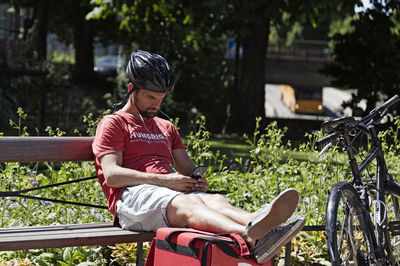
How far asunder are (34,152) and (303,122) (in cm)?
1442

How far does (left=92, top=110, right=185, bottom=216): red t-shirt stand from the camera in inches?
173

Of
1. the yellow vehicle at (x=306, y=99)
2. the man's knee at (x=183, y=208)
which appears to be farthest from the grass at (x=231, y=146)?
the yellow vehicle at (x=306, y=99)

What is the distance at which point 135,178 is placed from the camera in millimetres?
4254

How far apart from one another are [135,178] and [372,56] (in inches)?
559

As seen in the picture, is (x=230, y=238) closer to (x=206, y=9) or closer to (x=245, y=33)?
(x=245, y=33)

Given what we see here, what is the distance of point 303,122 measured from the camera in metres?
18.4

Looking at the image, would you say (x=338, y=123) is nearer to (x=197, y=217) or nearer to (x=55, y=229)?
(x=197, y=217)

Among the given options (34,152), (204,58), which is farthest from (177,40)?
(34,152)

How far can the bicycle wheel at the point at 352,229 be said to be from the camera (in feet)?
13.4

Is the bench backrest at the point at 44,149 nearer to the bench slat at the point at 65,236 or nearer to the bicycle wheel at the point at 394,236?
the bench slat at the point at 65,236

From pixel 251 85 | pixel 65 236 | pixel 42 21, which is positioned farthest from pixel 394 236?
pixel 42 21

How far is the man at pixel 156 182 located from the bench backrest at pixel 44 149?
0.22 m

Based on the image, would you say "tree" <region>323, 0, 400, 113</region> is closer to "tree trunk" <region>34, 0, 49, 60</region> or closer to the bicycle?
"tree trunk" <region>34, 0, 49, 60</region>

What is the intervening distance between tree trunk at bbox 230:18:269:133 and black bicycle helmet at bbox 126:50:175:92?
37.7 ft
